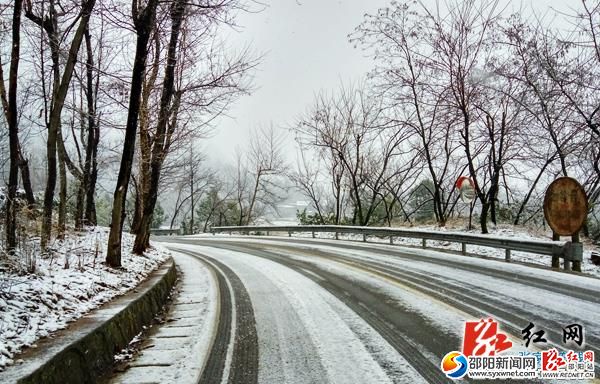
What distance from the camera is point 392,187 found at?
115ft

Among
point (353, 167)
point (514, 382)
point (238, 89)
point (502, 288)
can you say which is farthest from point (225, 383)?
point (353, 167)

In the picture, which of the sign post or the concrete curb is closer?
the concrete curb

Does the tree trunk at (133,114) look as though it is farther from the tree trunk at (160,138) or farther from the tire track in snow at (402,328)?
the tire track in snow at (402,328)

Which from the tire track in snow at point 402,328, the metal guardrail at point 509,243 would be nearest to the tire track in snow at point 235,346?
the tire track in snow at point 402,328

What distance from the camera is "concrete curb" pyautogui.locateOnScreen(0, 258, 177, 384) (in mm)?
3906

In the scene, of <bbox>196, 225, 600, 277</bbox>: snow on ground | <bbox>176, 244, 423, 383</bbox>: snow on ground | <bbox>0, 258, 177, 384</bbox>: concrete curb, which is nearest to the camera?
<bbox>0, 258, 177, 384</bbox>: concrete curb

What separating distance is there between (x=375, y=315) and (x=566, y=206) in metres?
7.69

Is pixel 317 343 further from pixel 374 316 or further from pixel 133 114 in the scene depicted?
pixel 133 114

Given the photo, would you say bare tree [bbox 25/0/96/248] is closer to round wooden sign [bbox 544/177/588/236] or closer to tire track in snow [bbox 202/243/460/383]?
tire track in snow [bbox 202/243/460/383]

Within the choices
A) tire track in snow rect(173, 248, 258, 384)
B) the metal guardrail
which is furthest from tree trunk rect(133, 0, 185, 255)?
the metal guardrail

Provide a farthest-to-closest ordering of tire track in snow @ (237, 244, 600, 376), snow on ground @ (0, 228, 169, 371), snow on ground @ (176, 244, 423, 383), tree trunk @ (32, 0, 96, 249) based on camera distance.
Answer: tree trunk @ (32, 0, 96, 249)
tire track in snow @ (237, 244, 600, 376)
snow on ground @ (0, 228, 169, 371)
snow on ground @ (176, 244, 423, 383)

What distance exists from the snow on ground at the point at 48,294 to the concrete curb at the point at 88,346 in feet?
0.57

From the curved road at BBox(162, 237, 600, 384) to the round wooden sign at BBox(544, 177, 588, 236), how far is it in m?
1.70

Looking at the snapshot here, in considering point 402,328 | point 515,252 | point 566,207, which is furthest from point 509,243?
point 402,328
